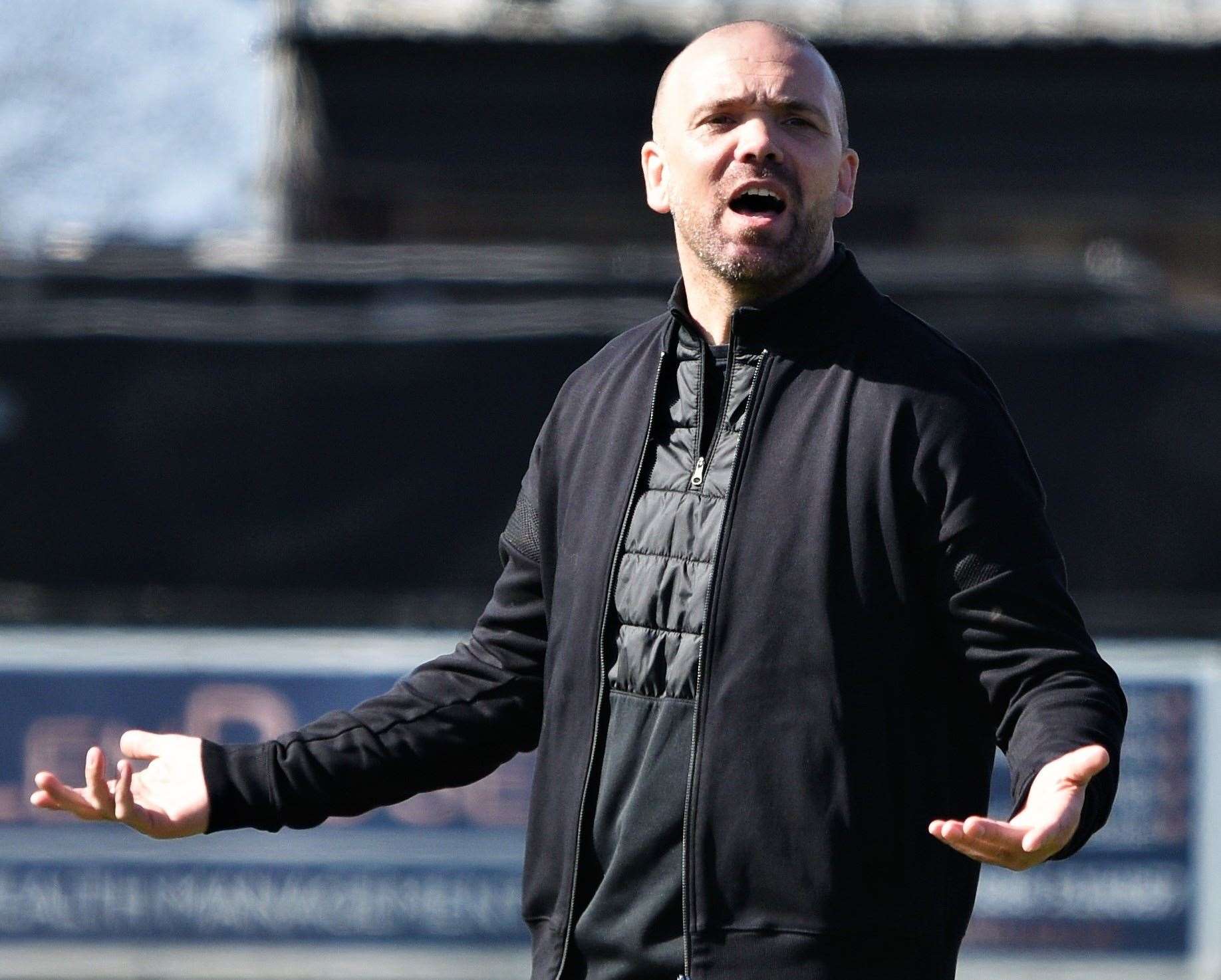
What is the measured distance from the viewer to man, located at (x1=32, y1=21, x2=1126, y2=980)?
220cm

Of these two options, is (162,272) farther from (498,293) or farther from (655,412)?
(655,412)

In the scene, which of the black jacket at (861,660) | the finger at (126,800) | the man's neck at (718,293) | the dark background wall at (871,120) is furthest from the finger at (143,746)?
the dark background wall at (871,120)

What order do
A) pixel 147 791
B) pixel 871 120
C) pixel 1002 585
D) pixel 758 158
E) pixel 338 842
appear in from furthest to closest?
pixel 871 120 → pixel 338 842 → pixel 147 791 → pixel 758 158 → pixel 1002 585

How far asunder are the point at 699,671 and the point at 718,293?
1.66ft

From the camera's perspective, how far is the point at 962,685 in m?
2.28

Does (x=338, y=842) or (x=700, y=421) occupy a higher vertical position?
(x=700, y=421)

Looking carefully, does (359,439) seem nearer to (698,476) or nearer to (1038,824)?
(698,476)

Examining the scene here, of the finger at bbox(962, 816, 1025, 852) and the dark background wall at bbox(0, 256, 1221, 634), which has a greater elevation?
the dark background wall at bbox(0, 256, 1221, 634)

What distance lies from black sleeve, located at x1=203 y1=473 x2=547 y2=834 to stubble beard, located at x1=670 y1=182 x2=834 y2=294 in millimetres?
467

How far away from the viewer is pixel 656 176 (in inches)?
100

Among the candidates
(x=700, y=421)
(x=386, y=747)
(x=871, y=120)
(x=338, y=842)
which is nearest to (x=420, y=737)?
(x=386, y=747)

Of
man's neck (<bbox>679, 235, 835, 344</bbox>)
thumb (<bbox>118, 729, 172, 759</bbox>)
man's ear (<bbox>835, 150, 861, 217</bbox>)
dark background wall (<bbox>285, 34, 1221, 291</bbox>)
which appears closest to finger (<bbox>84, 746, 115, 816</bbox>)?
thumb (<bbox>118, 729, 172, 759</bbox>)

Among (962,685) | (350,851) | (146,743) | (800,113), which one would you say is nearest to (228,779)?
(146,743)

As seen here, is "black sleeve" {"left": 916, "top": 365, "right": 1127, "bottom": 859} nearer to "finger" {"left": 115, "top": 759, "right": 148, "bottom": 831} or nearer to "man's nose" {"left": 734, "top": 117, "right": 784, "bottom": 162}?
"man's nose" {"left": 734, "top": 117, "right": 784, "bottom": 162}
